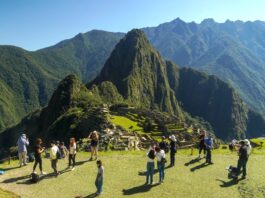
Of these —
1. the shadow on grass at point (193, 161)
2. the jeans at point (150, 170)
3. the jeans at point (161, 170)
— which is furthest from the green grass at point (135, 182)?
the jeans at point (150, 170)

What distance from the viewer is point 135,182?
33781 millimetres

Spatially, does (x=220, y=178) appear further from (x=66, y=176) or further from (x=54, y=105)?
A: (x=54, y=105)

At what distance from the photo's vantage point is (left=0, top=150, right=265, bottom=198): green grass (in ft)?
103

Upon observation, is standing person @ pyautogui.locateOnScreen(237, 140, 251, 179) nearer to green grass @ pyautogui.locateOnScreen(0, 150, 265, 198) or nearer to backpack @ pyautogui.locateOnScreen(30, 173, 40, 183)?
green grass @ pyautogui.locateOnScreen(0, 150, 265, 198)

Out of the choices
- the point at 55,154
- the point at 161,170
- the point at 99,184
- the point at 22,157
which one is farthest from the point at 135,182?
the point at 22,157

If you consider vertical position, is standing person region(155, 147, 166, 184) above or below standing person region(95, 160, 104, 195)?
above

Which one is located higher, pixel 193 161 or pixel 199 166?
pixel 193 161

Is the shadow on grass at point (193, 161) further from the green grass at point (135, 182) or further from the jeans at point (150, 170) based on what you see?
the jeans at point (150, 170)

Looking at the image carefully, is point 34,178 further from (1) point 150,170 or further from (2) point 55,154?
(1) point 150,170

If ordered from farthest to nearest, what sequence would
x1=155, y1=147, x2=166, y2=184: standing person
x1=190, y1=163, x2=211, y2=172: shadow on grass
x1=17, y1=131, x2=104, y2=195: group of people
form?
x1=190, y1=163, x2=211, y2=172: shadow on grass < x1=155, y1=147, x2=166, y2=184: standing person < x1=17, y1=131, x2=104, y2=195: group of people

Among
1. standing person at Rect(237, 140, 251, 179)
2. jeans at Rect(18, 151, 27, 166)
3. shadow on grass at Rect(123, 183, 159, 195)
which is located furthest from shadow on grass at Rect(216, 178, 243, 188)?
jeans at Rect(18, 151, 27, 166)

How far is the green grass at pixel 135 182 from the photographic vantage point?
3138 centimetres

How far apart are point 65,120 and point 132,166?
308 feet

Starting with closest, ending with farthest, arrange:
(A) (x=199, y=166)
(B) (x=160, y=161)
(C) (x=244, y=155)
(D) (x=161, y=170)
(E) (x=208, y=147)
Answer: (B) (x=160, y=161) → (D) (x=161, y=170) → (C) (x=244, y=155) → (A) (x=199, y=166) → (E) (x=208, y=147)
